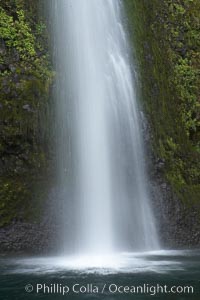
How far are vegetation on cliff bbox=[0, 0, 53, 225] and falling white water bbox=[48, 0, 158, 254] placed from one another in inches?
16.8

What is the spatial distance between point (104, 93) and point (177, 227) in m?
3.66

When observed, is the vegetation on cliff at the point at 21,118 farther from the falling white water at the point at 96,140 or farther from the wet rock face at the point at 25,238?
the falling white water at the point at 96,140

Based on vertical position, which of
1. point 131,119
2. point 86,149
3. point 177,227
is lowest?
point 177,227

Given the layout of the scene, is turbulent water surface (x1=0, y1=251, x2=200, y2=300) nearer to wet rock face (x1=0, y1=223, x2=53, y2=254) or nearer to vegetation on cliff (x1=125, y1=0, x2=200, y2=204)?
wet rock face (x1=0, y1=223, x2=53, y2=254)

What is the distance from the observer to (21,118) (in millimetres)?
10242

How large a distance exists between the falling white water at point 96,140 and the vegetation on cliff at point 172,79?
777 millimetres

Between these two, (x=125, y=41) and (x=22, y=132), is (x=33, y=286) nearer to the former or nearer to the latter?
(x=22, y=132)

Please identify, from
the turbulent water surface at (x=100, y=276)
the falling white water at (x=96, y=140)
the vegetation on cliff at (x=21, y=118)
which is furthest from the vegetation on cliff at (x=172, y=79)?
the turbulent water surface at (x=100, y=276)

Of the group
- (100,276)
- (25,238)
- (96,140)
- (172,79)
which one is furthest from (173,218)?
(172,79)

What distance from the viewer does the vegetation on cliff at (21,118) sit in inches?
388

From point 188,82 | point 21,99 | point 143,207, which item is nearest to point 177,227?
point 143,207

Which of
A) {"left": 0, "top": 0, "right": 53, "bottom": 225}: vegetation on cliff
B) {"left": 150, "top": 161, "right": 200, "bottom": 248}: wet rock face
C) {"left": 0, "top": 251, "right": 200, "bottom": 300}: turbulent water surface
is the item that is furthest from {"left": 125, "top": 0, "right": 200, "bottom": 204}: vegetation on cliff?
{"left": 0, "top": 251, "right": 200, "bottom": 300}: turbulent water surface

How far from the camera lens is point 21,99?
10.4 meters

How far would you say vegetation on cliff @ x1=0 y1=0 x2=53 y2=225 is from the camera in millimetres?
9852
